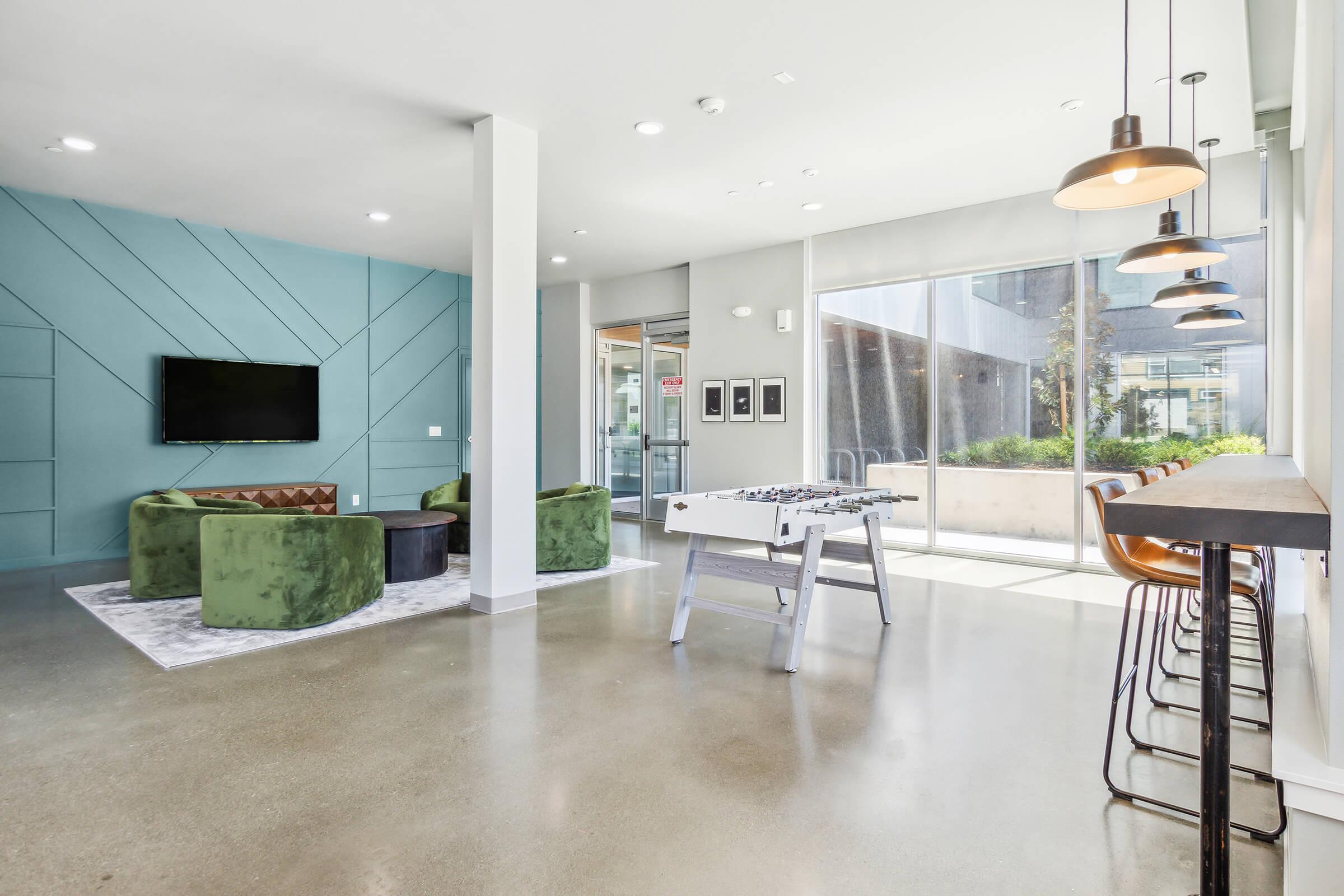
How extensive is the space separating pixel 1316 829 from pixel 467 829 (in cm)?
196

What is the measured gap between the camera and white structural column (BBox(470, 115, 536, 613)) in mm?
4391

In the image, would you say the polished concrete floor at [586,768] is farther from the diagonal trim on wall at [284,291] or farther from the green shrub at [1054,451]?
the diagonal trim on wall at [284,291]

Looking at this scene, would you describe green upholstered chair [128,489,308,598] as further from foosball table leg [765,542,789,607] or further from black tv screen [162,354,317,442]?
foosball table leg [765,542,789,607]

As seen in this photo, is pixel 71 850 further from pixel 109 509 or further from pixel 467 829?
pixel 109 509

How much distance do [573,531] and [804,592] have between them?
256 centimetres

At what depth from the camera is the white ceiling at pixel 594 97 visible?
336 centimetres

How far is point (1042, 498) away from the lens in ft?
19.6

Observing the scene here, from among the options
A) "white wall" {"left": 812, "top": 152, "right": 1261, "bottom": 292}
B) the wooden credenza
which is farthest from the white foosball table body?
the wooden credenza

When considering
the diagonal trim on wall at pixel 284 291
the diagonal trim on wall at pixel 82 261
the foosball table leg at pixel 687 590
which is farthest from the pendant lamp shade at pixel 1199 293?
the diagonal trim on wall at pixel 82 261

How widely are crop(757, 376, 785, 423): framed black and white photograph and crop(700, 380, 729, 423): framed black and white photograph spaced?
514mm

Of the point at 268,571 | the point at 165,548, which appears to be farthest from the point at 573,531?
the point at 165,548

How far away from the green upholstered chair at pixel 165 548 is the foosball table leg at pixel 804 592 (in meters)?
3.34

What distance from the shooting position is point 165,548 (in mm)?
4652

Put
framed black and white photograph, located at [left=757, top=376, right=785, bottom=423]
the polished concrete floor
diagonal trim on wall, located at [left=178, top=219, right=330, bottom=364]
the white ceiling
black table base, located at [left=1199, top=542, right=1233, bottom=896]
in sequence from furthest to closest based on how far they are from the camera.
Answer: framed black and white photograph, located at [left=757, top=376, right=785, bottom=423]
diagonal trim on wall, located at [left=178, top=219, right=330, bottom=364]
the white ceiling
the polished concrete floor
black table base, located at [left=1199, top=542, right=1233, bottom=896]
